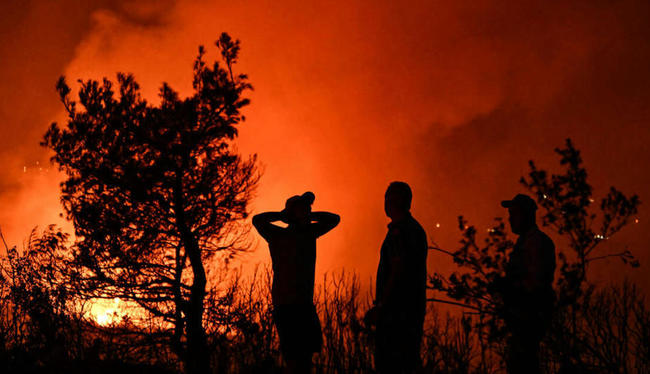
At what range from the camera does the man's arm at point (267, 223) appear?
3914 millimetres

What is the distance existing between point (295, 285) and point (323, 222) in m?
0.66

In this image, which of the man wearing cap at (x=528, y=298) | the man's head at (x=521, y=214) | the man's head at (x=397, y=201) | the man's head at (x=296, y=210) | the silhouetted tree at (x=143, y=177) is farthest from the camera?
the silhouetted tree at (x=143, y=177)

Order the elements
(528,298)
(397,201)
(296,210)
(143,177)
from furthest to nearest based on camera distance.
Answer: (143,177), (296,210), (528,298), (397,201)

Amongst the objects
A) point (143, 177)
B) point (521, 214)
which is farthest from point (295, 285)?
point (143, 177)

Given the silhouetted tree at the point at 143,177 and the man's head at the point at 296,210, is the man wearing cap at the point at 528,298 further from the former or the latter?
the silhouetted tree at the point at 143,177

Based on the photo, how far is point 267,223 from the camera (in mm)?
4051

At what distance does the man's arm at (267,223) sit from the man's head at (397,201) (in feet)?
3.53

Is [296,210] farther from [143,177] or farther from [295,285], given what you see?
[143,177]

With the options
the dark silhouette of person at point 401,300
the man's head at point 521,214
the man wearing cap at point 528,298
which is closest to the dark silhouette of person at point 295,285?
the dark silhouette of person at point 401,300

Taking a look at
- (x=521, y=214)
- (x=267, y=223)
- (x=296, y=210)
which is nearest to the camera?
(x=521, y=214)

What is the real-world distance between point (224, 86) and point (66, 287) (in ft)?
17.5

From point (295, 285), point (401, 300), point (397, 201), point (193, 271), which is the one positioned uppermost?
point (193, 271)

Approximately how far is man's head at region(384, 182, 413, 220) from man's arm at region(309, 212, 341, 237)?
3.17 ft

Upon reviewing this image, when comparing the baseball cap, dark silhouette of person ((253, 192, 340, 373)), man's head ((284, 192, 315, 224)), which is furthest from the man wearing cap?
man's head ((284, 192, 315, 224))
